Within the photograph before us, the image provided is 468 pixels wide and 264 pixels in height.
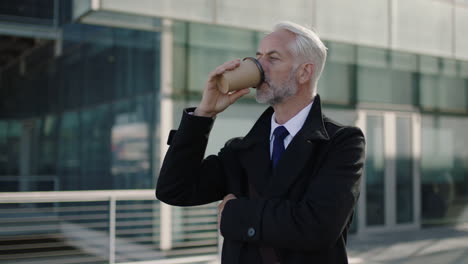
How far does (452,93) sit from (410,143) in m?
1.40

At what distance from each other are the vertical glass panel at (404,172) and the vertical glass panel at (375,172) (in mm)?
345

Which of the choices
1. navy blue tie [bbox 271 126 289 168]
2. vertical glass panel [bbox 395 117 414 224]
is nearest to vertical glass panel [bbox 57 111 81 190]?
vertical glass panel [bbox 395 117 414 224]

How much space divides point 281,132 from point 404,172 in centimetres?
759

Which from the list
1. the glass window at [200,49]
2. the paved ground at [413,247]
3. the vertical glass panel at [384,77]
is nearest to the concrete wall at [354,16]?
the glass window at [200,49]

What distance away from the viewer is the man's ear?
1543 mm

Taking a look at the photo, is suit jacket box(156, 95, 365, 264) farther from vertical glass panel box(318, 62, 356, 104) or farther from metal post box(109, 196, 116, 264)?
vertical glass panel box(318, 62, 356, 104)

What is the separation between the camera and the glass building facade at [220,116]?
6691 millimetres

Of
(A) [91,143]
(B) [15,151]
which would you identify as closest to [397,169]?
(A) [91,143]

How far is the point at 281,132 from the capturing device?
1.58m

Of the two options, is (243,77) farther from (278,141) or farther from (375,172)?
(375,172)

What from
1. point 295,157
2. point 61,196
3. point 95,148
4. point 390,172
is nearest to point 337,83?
point 390,172

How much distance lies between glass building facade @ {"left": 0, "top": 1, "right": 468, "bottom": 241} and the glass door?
17mm

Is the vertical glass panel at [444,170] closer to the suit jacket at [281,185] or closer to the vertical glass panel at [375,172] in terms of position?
the vertical glass panel at [375,172]

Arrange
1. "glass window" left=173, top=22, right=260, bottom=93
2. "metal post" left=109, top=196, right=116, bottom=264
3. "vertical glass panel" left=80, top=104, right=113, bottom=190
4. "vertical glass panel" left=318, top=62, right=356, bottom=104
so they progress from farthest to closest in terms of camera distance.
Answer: "vertical glass panel" left=318, top=62, right=356, bottom=104 < "vertical glass panel" left=80, top=104, right=113, bottom=190 < "glass window" left=173, top=22, right=260, bottom=93 < "metal post" left=109, top=196, right=116, bottom=264
